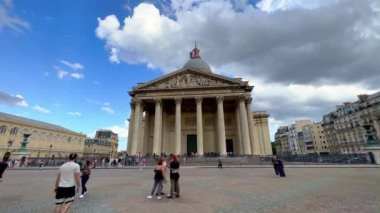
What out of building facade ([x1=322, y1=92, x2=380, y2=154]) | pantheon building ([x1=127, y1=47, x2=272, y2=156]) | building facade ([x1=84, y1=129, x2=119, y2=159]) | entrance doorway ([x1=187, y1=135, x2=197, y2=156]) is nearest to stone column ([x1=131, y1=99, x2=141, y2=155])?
pantheon building ([x1=127, y1=47, x2=272, y2=156])

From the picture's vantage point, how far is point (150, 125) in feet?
119

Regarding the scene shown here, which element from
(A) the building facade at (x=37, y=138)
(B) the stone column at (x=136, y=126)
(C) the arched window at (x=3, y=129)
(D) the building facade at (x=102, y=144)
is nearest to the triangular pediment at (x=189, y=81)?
(B) the stone column at (x=136, y=126)

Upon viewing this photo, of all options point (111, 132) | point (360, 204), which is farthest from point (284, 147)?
point (360, 204)

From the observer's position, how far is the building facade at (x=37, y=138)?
46375 millimetres

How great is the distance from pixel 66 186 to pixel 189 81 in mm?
29062

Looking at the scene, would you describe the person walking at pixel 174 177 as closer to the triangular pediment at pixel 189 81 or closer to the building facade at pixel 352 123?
the triangular pediment at pixel 189 81

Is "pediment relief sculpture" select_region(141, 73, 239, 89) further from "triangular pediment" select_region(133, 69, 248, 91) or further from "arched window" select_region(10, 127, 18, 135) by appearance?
"arched window" select_region(10, 127, 18, 135)

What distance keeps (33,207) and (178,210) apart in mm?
4006

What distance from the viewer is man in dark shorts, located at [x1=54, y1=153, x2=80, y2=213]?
3766mm

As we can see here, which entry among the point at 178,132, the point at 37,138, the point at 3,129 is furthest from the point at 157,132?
the point at 37,138

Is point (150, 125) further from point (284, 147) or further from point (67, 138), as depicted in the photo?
point (284, 147)

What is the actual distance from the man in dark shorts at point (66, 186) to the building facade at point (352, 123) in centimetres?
5383

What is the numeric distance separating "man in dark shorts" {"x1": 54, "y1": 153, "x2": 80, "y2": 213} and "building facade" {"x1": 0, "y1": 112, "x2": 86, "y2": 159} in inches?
1819

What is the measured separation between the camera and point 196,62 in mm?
45625
